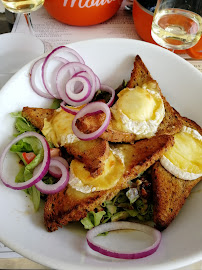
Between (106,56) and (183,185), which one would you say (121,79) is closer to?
(106,56)

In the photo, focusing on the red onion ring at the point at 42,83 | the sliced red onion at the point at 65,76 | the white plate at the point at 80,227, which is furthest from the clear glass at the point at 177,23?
the red onion ring at the point at 42,83

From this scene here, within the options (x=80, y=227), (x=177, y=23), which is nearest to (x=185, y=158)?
(x=80, y=227)

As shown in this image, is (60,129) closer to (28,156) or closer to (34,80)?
(28,156)

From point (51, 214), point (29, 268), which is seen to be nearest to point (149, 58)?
point (51, 214)

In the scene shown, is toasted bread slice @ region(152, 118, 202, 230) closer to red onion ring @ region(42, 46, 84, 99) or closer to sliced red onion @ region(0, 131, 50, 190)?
sliced red onion @ region(0, 131, 50, 190)

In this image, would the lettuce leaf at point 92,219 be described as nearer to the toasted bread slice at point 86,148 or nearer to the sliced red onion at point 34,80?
the toasted bread slice at point 86,148

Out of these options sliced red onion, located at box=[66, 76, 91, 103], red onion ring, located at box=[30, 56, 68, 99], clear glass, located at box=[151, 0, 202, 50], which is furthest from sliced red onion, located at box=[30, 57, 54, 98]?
clear glass, located at box=[151, 0, 202, 50]
